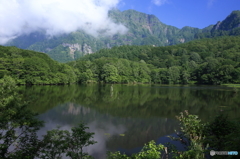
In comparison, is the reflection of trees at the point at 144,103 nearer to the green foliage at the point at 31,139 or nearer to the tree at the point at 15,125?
the tree at the point at 15,125

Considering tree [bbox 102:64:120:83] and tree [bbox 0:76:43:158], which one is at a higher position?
tree [bbox 102:64:120:83]

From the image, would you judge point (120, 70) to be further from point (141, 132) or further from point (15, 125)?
point (15, 125)

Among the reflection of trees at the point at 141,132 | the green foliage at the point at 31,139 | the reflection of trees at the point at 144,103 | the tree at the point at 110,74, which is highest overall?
the tree at the point at 110,74

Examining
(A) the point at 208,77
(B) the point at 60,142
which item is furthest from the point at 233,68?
(B) the point at 60,142

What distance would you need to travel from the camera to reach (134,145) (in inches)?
Result: 578

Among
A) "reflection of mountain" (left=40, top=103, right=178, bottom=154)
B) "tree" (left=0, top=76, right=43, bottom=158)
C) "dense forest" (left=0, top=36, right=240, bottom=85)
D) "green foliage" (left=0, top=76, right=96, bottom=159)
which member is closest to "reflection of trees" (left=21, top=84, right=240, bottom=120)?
"tree" (left=0, top=76, right=43, bottom=158)

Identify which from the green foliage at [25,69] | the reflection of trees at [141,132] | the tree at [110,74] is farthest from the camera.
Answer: the tree at [110,74]

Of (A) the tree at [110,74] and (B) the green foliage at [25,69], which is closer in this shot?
(B) the green foliage at [25,69]

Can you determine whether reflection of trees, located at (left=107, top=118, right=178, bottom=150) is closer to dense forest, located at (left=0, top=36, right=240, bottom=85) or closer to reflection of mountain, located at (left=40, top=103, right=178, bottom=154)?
reflection of mountain, located at (left=40, top=103, right=178, bottom=154)

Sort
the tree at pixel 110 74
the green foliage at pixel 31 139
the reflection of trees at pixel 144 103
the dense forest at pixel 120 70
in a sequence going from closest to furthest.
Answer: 1. the green foliage at pixel 31 139
2. the reflection of trees at pixel 144 103
3. the dense forest at pixel 120 70
4. the tree at pixel 110 74

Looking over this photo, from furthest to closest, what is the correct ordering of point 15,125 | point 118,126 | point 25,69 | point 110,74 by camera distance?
1. point 110,74
2. point 25,69
3. point 118,126
4. point 15,125

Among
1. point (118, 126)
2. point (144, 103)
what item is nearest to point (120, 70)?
point (144, 103)

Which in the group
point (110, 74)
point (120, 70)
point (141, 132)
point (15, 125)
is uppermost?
point (120, 70)

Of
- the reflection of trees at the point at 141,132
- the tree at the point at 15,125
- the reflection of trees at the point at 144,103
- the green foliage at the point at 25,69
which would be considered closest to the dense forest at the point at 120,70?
the green foliage at the point at 25,69
